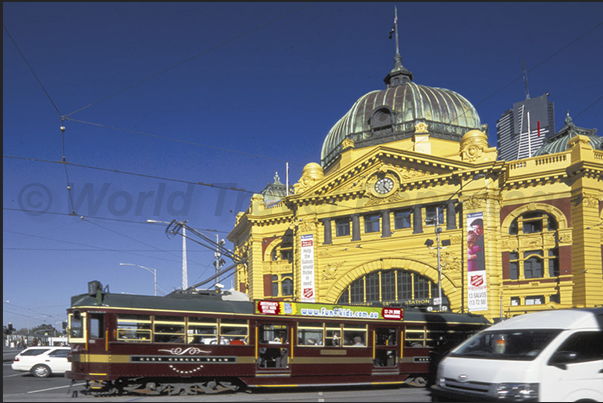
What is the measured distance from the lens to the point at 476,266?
127 ft

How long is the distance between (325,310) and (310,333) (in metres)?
0.94

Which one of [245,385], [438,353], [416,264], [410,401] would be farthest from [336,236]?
[410,401]

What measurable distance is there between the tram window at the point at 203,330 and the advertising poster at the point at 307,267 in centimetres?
2622

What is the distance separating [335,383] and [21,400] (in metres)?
9.86

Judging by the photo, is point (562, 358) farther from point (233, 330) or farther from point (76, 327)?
point (76, 327)

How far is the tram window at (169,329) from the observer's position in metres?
17.9

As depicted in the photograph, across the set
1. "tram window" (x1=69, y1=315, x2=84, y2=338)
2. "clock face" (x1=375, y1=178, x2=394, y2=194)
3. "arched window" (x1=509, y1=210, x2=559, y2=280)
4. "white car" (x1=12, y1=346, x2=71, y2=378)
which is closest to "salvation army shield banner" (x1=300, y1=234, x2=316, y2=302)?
"clock face" (x1=375, y1=178, x2=394, y2=194)

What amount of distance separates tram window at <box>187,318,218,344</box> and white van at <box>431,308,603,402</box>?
859 cm

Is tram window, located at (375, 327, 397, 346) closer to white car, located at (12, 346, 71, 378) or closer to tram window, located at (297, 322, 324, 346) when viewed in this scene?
tram window, located at (297, 322, 324, 346)

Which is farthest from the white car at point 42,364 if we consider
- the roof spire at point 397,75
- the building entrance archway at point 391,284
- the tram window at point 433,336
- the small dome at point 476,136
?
the roof spire at point 397,75

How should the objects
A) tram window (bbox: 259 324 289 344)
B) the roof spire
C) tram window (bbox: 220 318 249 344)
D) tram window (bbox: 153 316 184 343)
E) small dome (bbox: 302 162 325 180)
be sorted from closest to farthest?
tram window (bbox: 153 316 184 343) → tram window (bbox: 220 318 249 344) → tram window (bbox: 259 324 289 344) → small dome (bbox: 302 162 325 180) → the roof spire

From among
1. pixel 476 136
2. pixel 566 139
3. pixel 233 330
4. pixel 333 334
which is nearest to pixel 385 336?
pixel 333 334

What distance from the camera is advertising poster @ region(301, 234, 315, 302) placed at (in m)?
44.9

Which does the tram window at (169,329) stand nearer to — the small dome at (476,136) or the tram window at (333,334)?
the tram window at (333,334)
